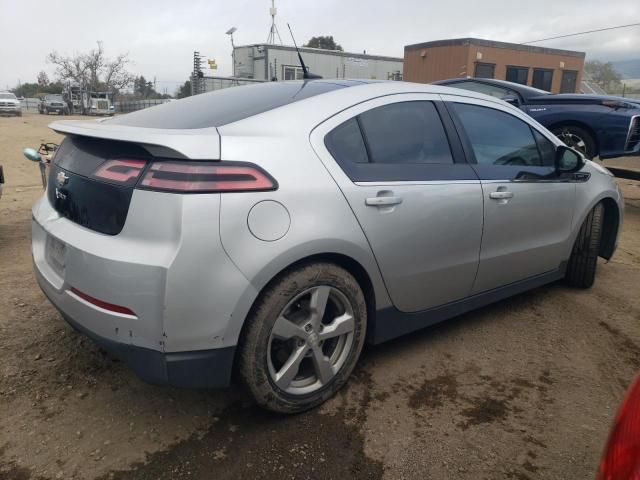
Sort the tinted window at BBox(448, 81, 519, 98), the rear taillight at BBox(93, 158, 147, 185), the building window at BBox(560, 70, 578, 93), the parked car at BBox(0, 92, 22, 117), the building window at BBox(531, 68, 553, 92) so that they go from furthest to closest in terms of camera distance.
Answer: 1. the parked car at BBox(0, 92, 22, 117)
2. the building window at BBox(560, 70, 578, 93)
3. the building window at BBox(531, 68, 553, 92)
4. the tinted window at BBox(448, 81, 519, 98)
5. the rear taillight at BBox(93, 158, 147, 185)

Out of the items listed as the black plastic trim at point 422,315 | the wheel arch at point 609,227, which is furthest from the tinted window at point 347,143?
the wheel arch at point 609,227

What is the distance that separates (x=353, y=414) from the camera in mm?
2471

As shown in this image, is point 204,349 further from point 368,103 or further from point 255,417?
point 368,103

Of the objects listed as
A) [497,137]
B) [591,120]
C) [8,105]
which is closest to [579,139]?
[591,120]

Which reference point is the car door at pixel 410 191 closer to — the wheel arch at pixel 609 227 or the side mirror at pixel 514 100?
the wheel arch at pixel 609 227

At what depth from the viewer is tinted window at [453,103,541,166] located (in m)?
3.10

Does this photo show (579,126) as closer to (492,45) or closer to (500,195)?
(500,195)

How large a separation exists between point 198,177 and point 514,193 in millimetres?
2056

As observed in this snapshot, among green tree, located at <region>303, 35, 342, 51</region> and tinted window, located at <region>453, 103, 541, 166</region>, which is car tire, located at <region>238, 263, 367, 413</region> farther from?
green tree, located at <region>303, 35, 342, 51</region>

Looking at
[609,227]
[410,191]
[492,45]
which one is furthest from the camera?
[492,45]

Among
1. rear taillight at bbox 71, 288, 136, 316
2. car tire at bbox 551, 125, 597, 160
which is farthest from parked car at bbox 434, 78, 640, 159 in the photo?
rear taillight at bbox 71, 288, 136, 316

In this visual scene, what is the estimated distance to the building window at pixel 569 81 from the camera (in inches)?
991

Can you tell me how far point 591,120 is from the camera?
23.8ft

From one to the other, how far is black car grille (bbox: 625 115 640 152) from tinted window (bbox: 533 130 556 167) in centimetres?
435
